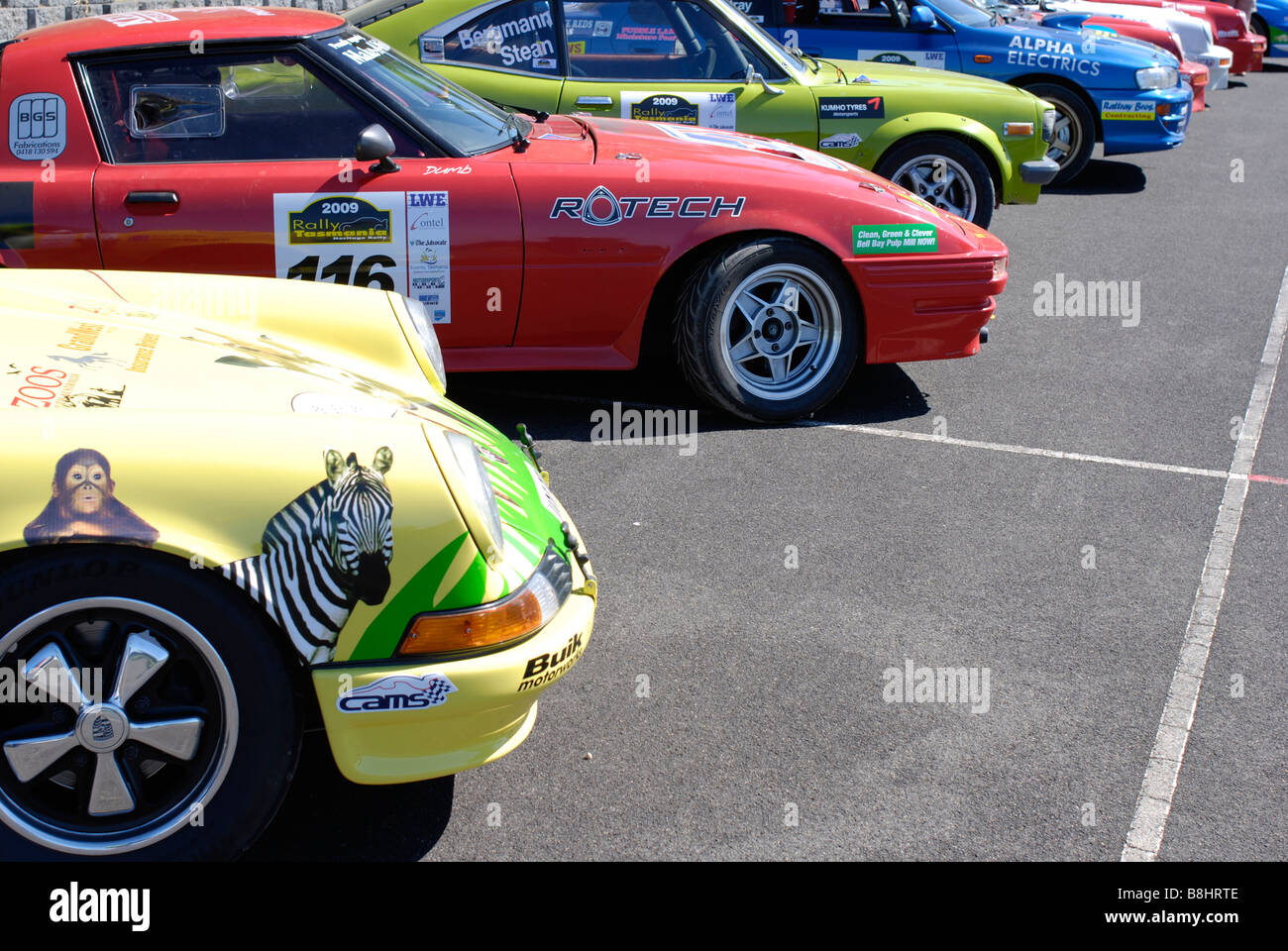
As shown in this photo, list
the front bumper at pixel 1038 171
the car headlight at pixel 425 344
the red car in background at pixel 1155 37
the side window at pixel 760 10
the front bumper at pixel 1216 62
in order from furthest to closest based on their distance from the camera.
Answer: the front bumper at pixel 1216 62 < the red car in background at pixel 1155 37 < the side window at pixel 760 10 < the front bumper at pixel 1038 171 < the car headlight at pixel 425 344

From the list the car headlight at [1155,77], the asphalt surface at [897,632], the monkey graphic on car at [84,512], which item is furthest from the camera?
the car headlight at [1155,77]

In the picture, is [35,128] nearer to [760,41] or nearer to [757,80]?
[757,80]

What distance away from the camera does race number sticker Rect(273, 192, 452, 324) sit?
4.56 m

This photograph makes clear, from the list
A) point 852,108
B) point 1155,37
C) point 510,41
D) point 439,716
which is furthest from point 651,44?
point 1155,37

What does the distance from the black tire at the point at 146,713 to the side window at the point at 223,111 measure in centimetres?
272

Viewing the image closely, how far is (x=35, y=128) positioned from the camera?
14.7ft

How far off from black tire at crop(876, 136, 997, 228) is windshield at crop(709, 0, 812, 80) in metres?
0.76

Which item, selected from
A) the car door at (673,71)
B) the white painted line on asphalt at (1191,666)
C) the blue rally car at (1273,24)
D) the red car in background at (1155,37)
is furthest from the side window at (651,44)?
the blue rally car at (1273,24)

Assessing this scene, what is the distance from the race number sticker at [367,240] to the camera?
15.0 feet

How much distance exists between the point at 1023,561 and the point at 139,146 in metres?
3.46

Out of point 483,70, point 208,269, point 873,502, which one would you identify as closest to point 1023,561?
point 873,502

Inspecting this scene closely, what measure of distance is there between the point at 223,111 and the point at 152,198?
1.48 feet

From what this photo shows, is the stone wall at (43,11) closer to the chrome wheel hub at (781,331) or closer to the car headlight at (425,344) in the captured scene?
the chrome wheel hub at (781,331)

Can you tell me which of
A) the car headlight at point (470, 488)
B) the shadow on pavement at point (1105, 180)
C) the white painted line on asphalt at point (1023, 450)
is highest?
the car headlight at point (470, 488)
